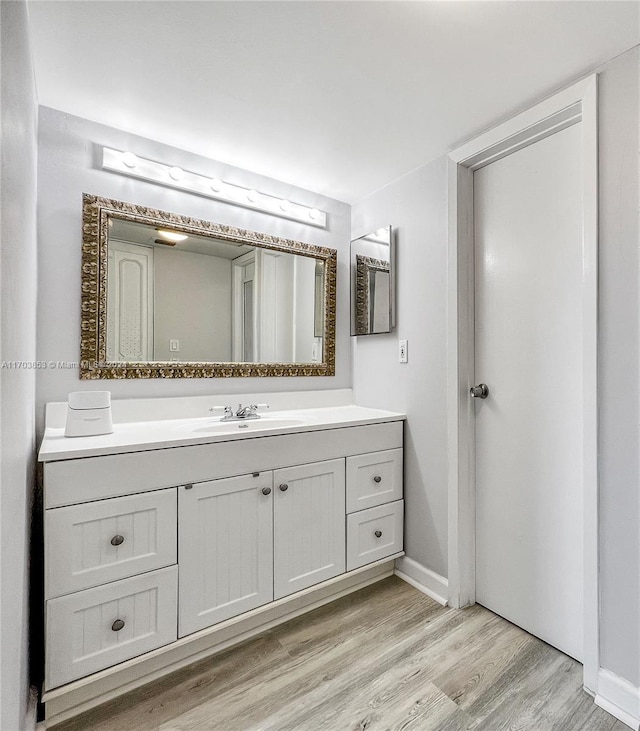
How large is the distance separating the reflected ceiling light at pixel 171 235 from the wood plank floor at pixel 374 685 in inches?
71.0

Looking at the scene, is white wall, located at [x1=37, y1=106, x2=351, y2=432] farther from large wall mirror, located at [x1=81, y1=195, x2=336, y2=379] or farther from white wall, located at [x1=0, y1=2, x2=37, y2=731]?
white wall, located at [x1=0, y1=2, x2=37, y2=731]

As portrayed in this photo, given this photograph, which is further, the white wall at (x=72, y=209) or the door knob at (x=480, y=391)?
the door knob at (x=480, y=391)

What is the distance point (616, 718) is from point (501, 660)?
36 cm

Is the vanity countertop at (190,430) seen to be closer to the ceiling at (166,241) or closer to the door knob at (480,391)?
the door knob at (480,391)

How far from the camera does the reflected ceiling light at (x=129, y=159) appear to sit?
1.75 m

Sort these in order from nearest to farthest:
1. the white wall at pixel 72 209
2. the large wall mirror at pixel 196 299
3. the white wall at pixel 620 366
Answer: the white wall at pixel 620 366 → the white wall at pixel 72 209 → the large wall mirror at pixel 196 299

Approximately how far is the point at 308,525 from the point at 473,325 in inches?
46.7

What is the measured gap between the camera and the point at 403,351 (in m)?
2.12

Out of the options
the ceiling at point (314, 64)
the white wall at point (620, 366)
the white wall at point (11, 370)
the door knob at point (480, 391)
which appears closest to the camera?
the white wall at point (11, 370)

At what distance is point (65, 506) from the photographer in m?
1.23

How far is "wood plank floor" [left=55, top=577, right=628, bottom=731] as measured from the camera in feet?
4.15

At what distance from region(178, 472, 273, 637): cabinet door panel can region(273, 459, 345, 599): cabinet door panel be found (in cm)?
5

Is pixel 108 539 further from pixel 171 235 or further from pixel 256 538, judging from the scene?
pixel 171 235

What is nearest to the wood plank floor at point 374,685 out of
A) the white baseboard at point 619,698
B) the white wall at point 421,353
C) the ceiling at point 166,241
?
the white baseboard at point 619,698
